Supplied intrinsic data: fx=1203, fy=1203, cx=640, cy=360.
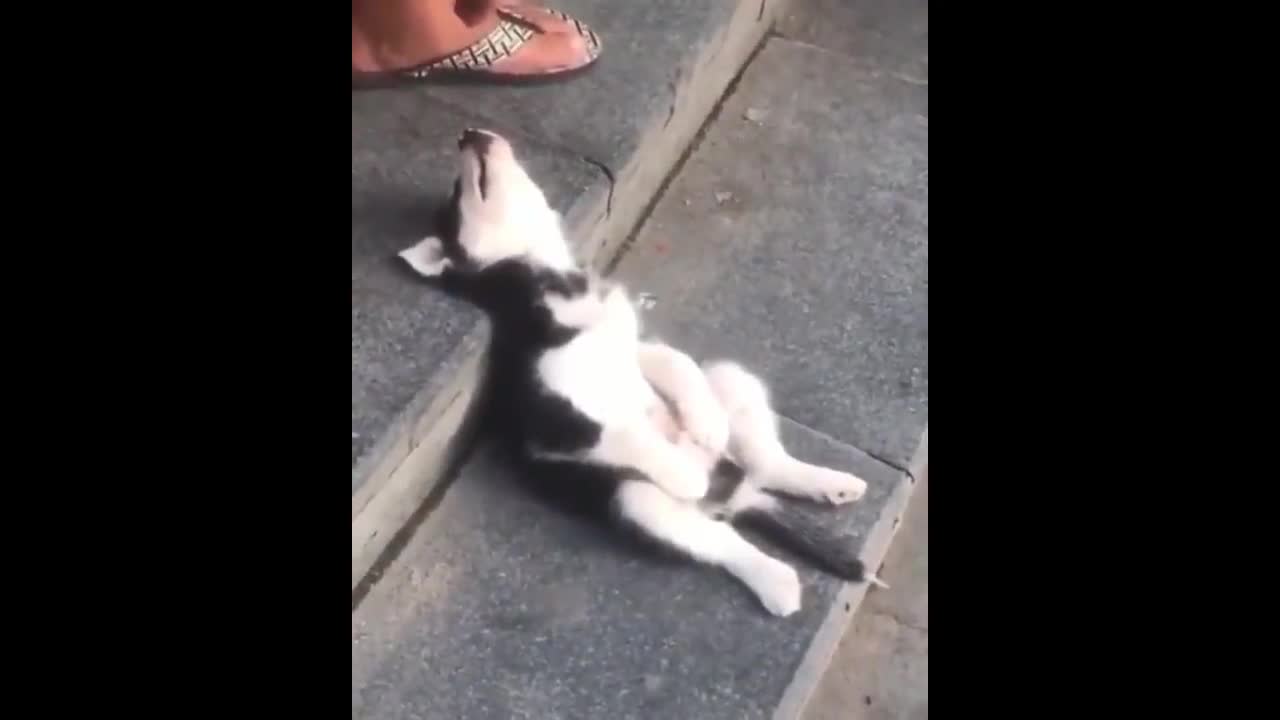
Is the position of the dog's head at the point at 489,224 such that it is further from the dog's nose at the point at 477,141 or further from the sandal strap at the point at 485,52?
the sandal strap at the point at 485,52

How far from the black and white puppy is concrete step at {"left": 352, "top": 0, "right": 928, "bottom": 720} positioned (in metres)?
0.04

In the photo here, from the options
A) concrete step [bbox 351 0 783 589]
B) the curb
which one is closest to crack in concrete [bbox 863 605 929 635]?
the curb

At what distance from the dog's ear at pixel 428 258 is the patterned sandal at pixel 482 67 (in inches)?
11.4

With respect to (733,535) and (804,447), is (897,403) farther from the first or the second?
(733,535)

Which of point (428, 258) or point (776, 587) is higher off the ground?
point (428, 258)

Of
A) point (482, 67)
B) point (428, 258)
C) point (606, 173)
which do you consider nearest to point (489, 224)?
point (428, 258)

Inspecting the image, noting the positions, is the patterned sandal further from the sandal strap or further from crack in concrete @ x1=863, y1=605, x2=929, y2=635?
crack in concrete @ x1=863, y1=605, x2=929, y2=635

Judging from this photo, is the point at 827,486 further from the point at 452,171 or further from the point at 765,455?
the point at 452,171

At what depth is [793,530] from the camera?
139 centimetres

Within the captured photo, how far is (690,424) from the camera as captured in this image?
1.44m

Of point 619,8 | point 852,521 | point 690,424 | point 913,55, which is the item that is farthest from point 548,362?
point 913,55

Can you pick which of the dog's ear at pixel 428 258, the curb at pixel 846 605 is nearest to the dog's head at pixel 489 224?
the dog's ear at pixel 428 258

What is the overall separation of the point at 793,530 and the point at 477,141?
1.98ft

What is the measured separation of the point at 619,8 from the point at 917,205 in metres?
0.53
